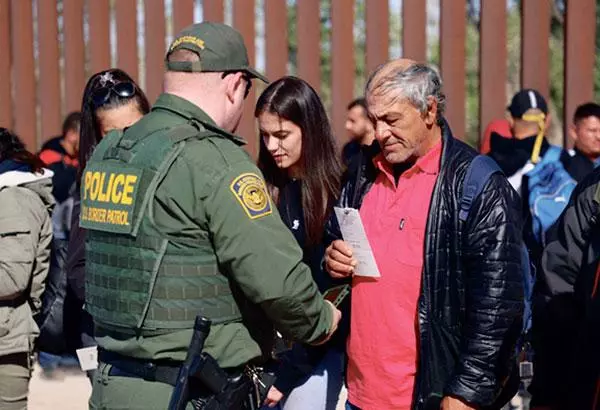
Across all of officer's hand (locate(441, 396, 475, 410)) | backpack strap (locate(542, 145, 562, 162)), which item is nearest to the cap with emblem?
backpack strap (locate(542, 145, 562, 162))

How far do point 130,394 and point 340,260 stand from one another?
2.98ft

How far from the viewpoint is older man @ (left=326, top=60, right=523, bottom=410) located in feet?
11.0

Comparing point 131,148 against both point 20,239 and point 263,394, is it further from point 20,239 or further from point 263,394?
point 20,239

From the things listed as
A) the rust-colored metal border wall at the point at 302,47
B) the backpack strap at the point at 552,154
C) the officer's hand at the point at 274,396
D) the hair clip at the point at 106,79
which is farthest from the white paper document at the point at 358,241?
the rust-colored metal border wall at the point at 302,47

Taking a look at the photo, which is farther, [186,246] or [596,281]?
[596,281]

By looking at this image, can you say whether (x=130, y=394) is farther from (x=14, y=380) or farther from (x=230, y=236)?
(x=14, y=380)

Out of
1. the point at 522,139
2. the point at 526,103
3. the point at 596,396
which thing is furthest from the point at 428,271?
the point at 526,103

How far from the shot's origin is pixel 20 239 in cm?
432

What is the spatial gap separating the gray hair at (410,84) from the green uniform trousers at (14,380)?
204 centimetres

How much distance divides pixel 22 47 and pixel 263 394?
275 inches

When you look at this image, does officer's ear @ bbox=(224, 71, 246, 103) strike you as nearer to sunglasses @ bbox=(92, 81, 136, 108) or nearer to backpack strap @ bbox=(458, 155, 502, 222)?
backpack strap @ bbox=(458, 155, 502, 222)

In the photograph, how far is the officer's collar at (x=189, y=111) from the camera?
322 centimetres

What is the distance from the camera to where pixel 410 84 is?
11.5ft

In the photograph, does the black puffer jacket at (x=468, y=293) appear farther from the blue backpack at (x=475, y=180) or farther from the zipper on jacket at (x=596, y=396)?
the zipper on jacket at (x=596, y=396)
